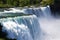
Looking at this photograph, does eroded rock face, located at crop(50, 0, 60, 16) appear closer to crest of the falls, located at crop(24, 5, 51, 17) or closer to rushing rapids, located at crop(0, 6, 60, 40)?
crest of the falls, located at crop(24, 5, 51, 17)

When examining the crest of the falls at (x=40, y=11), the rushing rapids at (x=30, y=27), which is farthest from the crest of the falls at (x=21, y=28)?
the crest of the falls at (x=40, y=11)

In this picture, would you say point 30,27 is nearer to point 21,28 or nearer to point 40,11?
point 21,28

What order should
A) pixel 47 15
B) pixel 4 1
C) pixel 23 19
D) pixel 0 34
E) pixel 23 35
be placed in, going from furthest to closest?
pixel 4 1
pixel 47 15
pixel 23 19
pixel 23 35
pixel 0 34

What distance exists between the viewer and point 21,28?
15.2 metres

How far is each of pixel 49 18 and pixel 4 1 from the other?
730 centimetres

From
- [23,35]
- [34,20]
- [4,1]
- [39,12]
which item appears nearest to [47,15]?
[39,12]

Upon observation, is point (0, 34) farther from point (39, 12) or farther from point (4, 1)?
point (4, 1)

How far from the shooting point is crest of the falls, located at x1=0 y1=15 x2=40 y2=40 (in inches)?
560

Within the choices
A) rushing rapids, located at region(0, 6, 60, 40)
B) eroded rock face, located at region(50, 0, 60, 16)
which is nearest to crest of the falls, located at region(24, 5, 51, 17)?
rushing rapids, located at region(0, 6, 60, 40)

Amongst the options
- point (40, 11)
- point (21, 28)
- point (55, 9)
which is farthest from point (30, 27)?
point (55, 9)

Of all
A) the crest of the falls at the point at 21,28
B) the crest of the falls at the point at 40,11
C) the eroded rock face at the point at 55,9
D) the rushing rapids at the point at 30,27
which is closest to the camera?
the crest of the falls at the point at 21,28

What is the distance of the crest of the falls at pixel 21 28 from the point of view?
14.2 meters

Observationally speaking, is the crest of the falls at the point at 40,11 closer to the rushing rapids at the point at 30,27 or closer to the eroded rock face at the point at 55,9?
the rushing rapids at the point at 30,27

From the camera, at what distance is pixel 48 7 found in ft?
89.0
